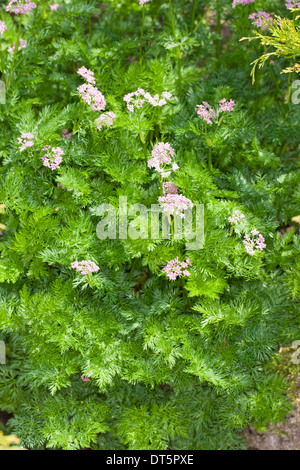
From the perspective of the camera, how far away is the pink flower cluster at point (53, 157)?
2.93 metres

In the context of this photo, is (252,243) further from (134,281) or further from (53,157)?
(53,157)

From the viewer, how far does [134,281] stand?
3.15 metres

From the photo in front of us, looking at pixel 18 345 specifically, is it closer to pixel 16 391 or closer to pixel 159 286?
pixel 16 391

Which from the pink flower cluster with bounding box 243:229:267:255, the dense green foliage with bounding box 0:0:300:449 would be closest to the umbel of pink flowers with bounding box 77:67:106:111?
the dense green foliage with bounding box 0:0:300:449

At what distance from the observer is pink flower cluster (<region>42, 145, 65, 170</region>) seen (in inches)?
115

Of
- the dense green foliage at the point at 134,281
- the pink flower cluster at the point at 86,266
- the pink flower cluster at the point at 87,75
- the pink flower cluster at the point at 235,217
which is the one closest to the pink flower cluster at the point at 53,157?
the dense green foliage at the point at 134,281

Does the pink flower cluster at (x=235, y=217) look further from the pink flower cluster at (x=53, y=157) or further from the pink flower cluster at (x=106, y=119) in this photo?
the pink flower cluster at (x=53, y=157)

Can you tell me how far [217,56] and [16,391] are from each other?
3102 millimetres

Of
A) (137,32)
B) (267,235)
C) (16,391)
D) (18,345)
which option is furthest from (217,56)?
(16,391)

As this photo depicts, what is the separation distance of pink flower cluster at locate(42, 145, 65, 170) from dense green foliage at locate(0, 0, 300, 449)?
79mm

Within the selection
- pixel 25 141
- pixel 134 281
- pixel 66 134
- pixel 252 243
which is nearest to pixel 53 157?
pixel 25 141

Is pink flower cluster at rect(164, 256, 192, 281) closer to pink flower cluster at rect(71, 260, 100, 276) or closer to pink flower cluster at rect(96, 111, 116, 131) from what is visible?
pink flower cluster at rect(71, 260, 100, 276)

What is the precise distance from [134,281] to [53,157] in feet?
3.16
